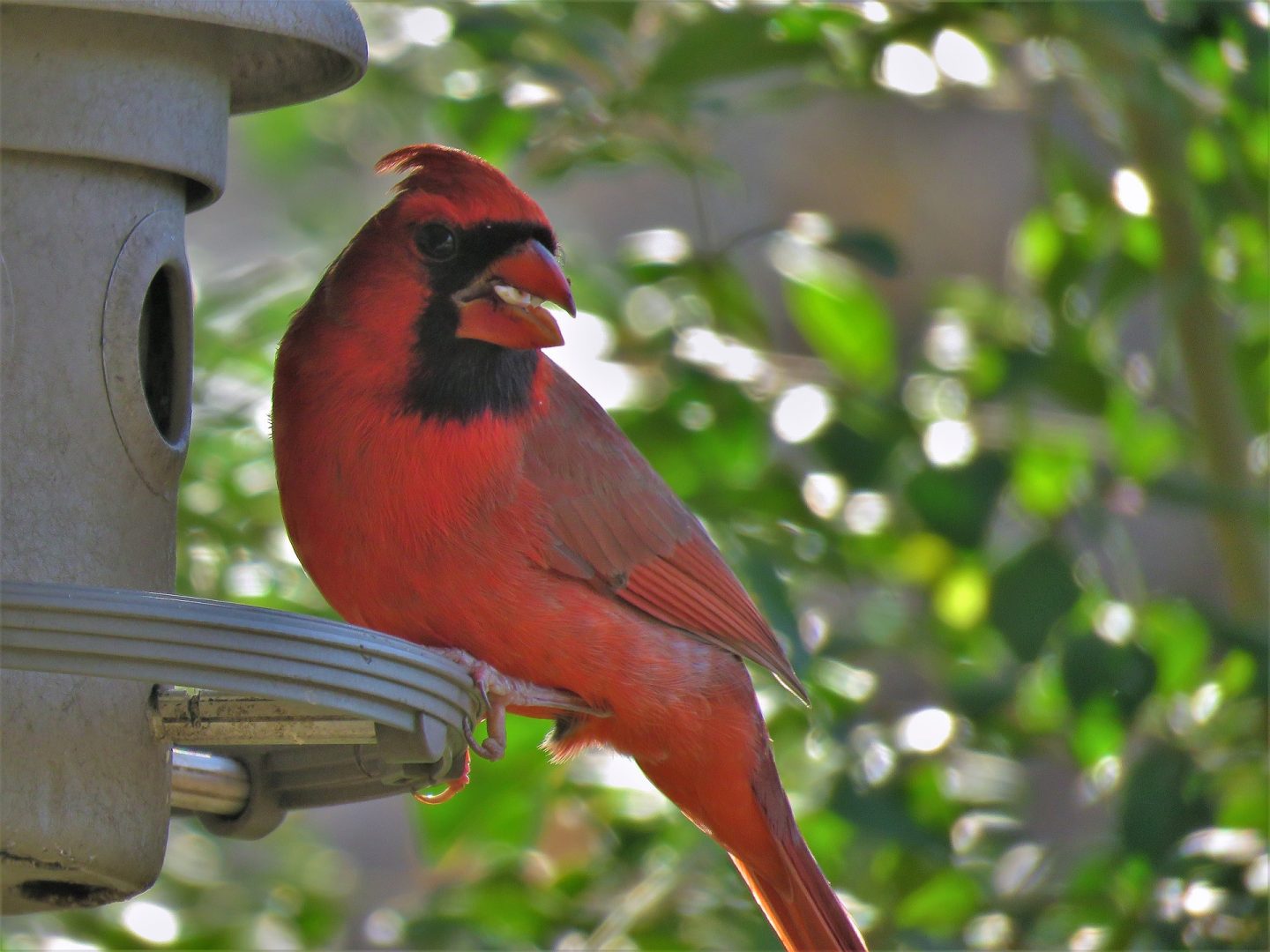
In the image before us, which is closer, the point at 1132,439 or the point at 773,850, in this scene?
the point at 773,850

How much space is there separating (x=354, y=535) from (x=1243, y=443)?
1.95 m

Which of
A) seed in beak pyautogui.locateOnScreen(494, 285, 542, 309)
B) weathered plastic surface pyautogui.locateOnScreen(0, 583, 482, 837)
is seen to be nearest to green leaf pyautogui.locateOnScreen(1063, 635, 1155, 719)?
seed in beak pyautogui.locateOnScreen(494, 285, 542, 309)

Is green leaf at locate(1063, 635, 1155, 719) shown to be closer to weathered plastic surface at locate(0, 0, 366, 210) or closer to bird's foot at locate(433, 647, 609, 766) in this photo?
bird's foot at locate(433, 647, 609, 766)

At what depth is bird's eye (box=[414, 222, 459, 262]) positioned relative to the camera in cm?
219

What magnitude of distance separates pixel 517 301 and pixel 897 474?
1071 millimetres

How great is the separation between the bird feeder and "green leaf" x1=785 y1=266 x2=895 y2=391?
1223 mm

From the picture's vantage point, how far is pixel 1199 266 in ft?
10.7

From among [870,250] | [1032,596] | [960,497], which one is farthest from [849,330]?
[1032,596]

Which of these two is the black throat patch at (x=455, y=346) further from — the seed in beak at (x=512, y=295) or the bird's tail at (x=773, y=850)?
the bird's tail at (x=773, y=850)

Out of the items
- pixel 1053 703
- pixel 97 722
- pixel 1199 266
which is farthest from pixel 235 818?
pixel 1199 266

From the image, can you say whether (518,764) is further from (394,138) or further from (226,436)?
(394,138)

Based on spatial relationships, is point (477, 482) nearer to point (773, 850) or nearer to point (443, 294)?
point (443, 294)

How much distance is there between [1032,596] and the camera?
2.83m

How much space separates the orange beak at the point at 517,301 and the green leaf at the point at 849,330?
1.10 m
